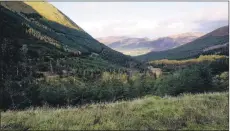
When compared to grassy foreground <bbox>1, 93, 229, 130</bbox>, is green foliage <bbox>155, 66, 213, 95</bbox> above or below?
below

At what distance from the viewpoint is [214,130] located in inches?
401

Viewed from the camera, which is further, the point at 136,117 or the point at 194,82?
the point at 194,82

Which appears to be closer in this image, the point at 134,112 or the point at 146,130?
the point at 146,130

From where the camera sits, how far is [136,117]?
11.6 m

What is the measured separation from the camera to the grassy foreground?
10828 millimetres

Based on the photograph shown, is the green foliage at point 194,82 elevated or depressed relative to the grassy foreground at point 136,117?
depressed

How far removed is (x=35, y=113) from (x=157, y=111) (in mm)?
4503

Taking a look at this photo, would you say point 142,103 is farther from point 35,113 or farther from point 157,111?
point 35,113

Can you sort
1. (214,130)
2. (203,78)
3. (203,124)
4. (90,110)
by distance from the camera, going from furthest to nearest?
(203,78)
(90,110)
(203,124)
(214,130)

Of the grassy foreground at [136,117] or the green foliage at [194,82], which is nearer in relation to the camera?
the grassy foreground at [136,117]

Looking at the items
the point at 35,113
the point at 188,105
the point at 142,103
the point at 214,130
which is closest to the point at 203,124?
the point at 214,130

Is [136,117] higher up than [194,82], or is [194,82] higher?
[136,117]

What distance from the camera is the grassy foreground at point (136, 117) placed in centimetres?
1083

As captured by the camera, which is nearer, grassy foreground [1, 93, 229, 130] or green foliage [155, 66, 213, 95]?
grassy foreground [1, 93, 229, 130]
